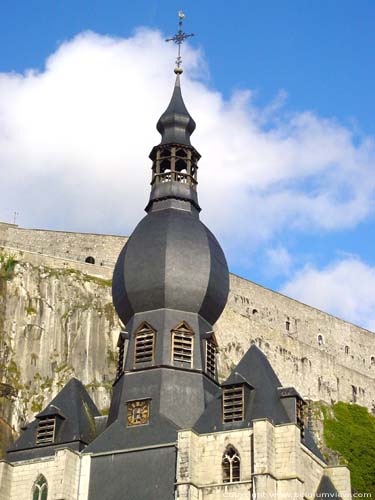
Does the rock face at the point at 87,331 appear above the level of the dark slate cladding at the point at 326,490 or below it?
above

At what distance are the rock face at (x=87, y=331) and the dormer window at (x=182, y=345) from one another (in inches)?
687

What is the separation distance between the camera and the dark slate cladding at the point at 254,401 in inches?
997

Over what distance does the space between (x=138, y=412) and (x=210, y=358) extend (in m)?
2.54

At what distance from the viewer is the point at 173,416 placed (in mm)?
26109

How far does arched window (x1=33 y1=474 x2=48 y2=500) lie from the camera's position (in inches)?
1032

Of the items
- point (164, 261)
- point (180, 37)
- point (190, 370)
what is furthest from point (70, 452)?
point (180, 37)

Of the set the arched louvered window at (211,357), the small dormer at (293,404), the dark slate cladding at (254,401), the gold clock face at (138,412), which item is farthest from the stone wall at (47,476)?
the small dormer at (293,404)

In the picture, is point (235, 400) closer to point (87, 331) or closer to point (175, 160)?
point (175, 160)

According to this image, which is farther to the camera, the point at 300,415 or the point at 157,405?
the point at 157,405

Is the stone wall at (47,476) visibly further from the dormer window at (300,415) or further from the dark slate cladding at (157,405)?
the dormer window at (300,415)

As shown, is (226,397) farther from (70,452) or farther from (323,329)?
(323,329)

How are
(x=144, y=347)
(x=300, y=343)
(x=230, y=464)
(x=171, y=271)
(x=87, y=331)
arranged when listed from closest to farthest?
(x=230, y=464)
(x=144, y=347)
(x=171, y=271)
(x=87, y=331)
(x=300, y=343)

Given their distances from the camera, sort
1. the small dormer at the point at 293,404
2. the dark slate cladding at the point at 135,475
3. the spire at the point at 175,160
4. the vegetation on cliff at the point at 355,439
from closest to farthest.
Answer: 1. the dark slate cladding at the point at 135,475
2. the small dormer at the point at 293,404
3. the spire at the point at 175,160
4. the vegetation on cliff at the point at 355,439

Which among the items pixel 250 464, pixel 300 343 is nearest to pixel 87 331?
pixel 300 343
